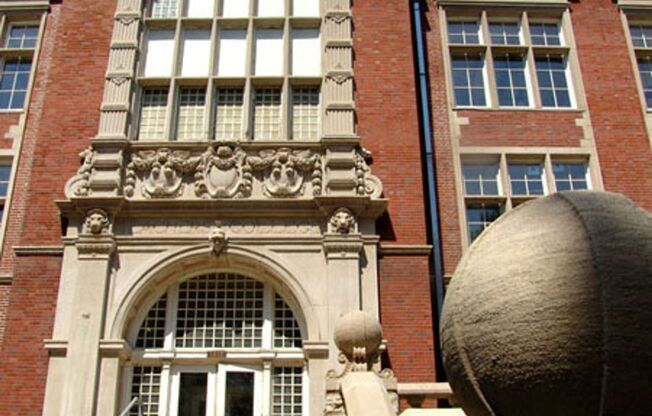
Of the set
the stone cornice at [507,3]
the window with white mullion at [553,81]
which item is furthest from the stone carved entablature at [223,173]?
the stone cornice at [507,3]

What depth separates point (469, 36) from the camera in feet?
52.5

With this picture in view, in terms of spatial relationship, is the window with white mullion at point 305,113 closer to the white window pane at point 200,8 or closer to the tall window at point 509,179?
the white window pane at point 200,8

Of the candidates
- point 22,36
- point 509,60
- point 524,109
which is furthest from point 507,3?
point 22,36

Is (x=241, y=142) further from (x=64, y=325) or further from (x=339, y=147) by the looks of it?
(x=64, y=325)

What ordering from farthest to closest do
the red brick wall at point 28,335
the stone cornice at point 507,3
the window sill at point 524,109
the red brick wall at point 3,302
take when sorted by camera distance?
the stone cornice at point 507,3, the window sill at point 524,109, the red brick wall at point 3,302, the red brick wall at point 28,335

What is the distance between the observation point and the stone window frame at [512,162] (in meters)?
14.1

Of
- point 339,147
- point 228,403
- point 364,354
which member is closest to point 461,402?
point 364,354

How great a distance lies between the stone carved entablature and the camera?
12797 mm

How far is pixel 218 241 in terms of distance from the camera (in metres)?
12.4

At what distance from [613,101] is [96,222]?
11003 millimetres

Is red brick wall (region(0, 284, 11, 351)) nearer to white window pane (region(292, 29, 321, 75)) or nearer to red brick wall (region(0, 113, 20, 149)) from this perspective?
red brick wall (region(0, 113, 20, 149))

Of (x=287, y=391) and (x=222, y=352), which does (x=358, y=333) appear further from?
(x=222, y=352)

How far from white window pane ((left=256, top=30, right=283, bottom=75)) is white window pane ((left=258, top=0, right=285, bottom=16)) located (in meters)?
0.46

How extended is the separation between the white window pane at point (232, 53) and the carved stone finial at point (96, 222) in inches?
156
